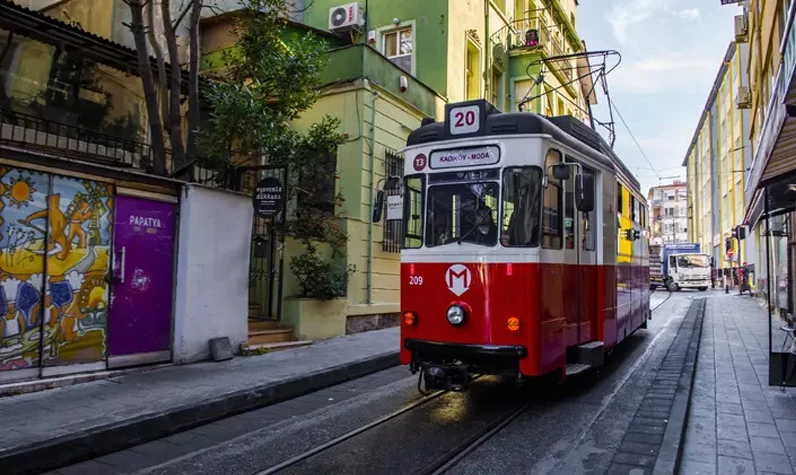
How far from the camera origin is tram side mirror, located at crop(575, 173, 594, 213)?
6.38 metres

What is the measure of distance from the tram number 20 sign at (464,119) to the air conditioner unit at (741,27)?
26.5m

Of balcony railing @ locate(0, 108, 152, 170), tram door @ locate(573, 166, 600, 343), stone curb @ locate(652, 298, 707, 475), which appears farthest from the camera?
balcony railing @ locate(0, 108, 152, 170)

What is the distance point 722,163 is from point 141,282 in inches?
2080

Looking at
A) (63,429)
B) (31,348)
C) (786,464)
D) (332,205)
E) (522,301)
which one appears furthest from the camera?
(332,205)

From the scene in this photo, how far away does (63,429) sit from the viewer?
17.6 feet

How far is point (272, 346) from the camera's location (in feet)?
33.0

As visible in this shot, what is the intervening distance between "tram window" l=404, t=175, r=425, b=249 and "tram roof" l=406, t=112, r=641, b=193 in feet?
1.62

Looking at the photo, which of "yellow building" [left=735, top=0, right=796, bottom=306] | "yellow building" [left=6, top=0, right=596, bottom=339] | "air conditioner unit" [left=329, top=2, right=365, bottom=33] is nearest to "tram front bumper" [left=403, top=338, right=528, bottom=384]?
"yellow building" [left=735, top=0, right=796, bottom=306]

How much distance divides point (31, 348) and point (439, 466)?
5140 millimetres

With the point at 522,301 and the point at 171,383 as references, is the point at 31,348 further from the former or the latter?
the point at 522,301

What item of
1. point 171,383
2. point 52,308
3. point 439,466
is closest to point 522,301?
point 439,466

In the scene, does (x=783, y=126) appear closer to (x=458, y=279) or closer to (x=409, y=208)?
(x=458, y=279)

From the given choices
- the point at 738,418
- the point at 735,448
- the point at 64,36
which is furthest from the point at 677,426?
the point at 64,36

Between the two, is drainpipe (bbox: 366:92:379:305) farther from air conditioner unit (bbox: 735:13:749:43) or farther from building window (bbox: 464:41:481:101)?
air conditioner unit (bbox: 735:13:749:43)
